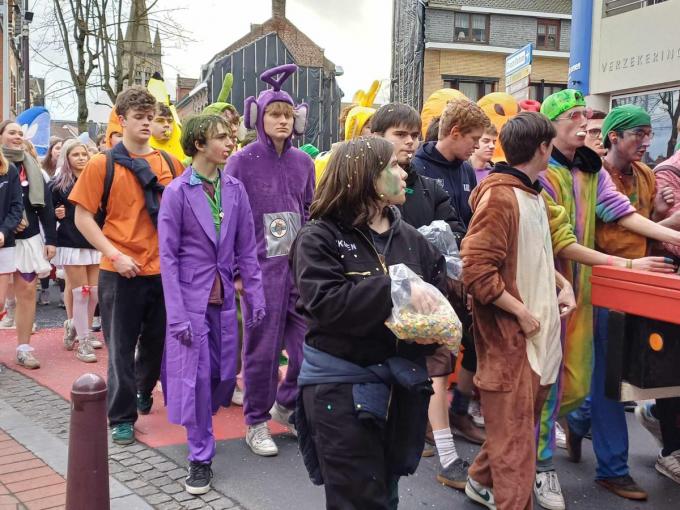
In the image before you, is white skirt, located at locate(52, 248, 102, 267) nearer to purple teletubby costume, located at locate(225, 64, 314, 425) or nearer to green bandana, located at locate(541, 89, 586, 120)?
purple teletubby costume, located at locate(225, 64, 314, 425)

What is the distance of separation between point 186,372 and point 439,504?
146 cm

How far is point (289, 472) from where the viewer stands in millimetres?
4176

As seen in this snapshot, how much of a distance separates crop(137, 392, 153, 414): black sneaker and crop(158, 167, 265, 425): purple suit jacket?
4.19 ft

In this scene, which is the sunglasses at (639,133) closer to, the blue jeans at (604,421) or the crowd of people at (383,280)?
the crowd of people at (383,280)

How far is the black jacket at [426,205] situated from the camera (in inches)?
159

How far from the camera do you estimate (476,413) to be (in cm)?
515

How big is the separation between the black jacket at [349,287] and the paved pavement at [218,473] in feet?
4.78

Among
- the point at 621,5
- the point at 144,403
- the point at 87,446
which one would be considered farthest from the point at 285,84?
the point at 87,446

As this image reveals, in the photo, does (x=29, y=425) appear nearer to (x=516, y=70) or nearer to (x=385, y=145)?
(x=385, y=145)

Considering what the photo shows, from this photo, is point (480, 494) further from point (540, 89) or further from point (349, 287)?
point (540, 89)

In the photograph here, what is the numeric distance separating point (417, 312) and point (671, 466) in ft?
8.71

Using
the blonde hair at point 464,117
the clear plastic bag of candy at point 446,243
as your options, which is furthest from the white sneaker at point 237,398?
the clear plastic bag of candy at point 446,243

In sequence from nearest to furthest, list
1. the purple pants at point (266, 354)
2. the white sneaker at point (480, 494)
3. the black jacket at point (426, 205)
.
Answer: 1. the white sneaker at point (480, 494)
2. the black jacket at point (426, 205)
3. the purple pants at point (266, 354)

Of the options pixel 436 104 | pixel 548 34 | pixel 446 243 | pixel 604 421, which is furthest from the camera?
pixel 548 34
